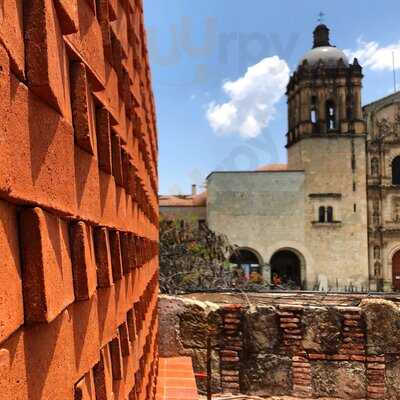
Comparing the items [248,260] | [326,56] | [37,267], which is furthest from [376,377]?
[326,56]

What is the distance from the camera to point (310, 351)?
6.01 m

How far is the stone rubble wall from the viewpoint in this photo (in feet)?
19.5

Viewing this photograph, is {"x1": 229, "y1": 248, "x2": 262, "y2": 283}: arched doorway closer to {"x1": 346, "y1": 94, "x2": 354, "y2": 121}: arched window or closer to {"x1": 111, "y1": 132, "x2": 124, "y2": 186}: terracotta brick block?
{"x1": 346, "y1": 94, "x2": 354, "y2": 121}: arched window

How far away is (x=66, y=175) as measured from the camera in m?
0.81

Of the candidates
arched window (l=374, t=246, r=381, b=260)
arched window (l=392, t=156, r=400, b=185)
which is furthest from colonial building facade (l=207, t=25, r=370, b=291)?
arched window (l=392, t=156, r=400, b=185)

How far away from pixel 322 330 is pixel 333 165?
20.7 metres

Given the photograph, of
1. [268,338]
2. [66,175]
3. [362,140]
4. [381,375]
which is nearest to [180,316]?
[268,338]

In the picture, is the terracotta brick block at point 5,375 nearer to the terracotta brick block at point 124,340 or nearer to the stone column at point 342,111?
the terracotta brick block at point 124,340

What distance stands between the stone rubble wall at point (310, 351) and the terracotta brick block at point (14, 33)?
5.72 meters

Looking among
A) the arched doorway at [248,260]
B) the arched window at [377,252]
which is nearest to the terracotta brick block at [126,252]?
the arched doorway at [248,260]

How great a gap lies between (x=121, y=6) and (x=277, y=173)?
2406cm

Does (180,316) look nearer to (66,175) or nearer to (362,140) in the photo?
(66,175)

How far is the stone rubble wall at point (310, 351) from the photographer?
5.96 meters

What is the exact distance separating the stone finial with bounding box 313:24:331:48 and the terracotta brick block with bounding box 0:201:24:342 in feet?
99.5
